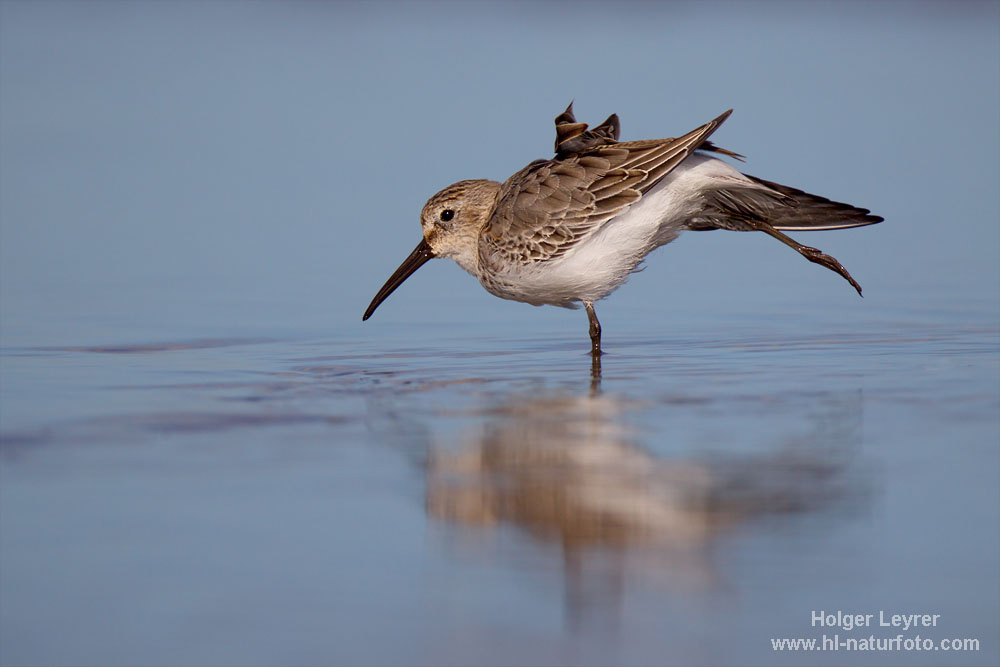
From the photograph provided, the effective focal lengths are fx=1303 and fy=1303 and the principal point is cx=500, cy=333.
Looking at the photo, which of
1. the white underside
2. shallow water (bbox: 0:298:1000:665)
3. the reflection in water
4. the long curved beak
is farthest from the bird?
the reflection in water

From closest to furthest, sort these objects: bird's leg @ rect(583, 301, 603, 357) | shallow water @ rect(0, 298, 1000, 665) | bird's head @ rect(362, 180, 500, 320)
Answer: shallow water @ rect(0, 298, 1000, 665) → bird's leg @ rect(583, 301, 603, 357) → bird's head @ rect(362, 180, 500, 320)

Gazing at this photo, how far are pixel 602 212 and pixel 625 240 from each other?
25cm

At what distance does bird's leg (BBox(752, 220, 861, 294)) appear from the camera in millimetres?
7590

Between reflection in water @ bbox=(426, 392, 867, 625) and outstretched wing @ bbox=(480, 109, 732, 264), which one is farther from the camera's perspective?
outstretched wing @ bbox=(480, 109, 732, 264)

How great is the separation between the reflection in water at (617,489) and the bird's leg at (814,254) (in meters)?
2.15

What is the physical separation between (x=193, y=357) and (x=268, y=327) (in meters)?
0.94

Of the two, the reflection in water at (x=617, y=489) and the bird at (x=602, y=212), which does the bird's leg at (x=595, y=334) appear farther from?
the reflection in water at (x=617, y=489)

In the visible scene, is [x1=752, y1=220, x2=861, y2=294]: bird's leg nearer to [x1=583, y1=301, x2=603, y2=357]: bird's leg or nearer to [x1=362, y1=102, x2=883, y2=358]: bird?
[x1=362, y1=102, x2=883, y2=358]: bird

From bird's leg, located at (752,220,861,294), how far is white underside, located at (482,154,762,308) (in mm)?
570

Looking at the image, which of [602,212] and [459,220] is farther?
[459,220]

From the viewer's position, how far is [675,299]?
9.07 m

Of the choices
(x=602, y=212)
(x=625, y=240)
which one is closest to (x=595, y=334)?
(x=625, y=240)

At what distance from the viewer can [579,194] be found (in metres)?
7.23

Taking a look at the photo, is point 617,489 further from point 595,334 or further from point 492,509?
point 595,334
